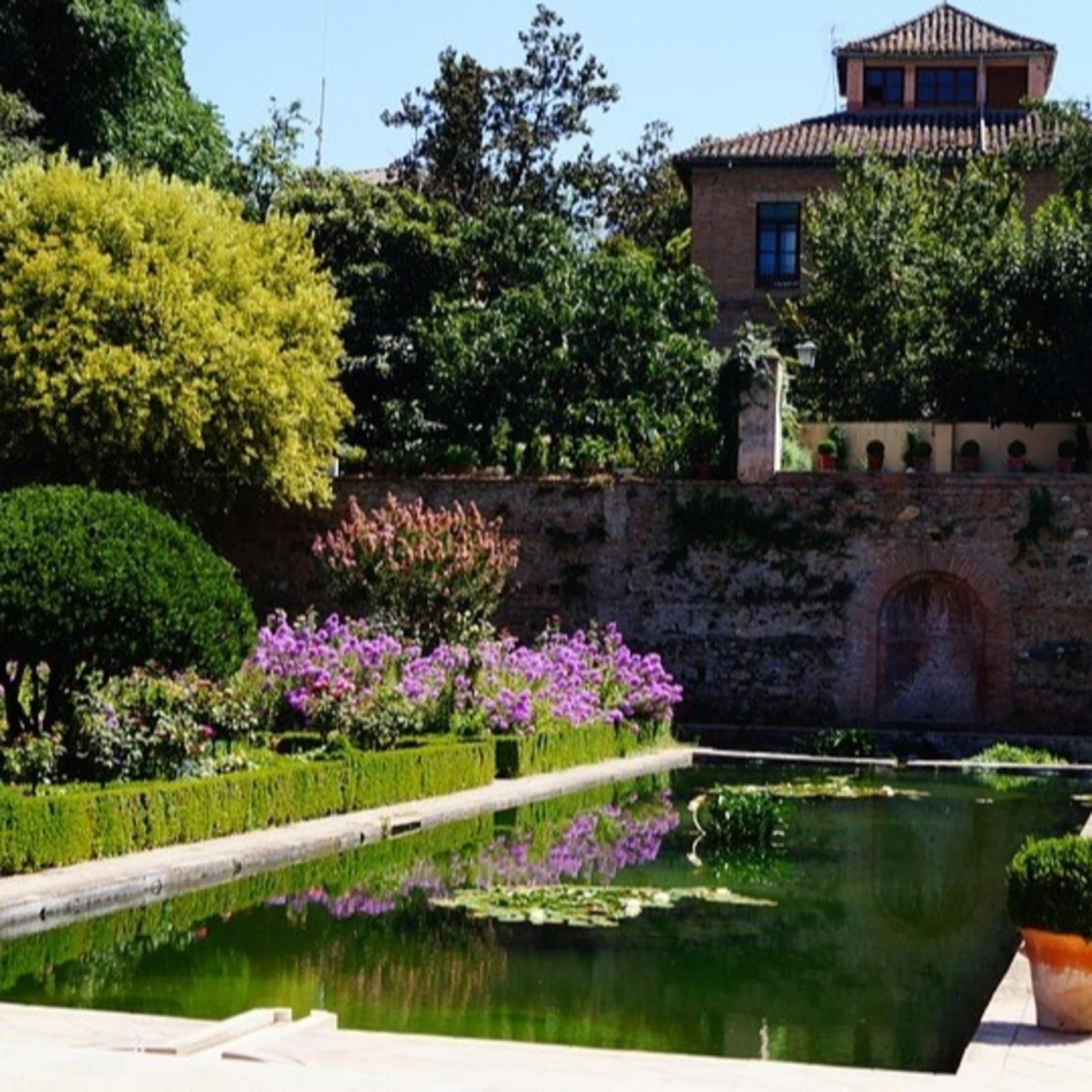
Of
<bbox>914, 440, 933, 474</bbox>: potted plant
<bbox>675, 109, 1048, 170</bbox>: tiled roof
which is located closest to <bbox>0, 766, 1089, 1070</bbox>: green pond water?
<bbox>914, 440, 933, 474</bbox>: potted plant

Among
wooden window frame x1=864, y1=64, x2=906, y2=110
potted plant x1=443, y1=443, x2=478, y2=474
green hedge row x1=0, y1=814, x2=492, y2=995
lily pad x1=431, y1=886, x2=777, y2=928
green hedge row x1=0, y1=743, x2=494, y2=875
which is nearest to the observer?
green hedge row x1=0, y1=814, x2=492, y2=995

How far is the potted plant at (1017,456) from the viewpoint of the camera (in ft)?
84.5

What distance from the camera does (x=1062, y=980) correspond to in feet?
27.0

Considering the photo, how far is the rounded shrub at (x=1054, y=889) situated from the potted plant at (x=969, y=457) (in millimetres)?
18008

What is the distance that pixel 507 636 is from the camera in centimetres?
2186

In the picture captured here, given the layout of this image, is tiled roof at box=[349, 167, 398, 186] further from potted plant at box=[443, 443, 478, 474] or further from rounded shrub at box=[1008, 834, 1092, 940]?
rounded shrub at box=[1008, 834, 1092, 940]

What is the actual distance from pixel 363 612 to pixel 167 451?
2.96m

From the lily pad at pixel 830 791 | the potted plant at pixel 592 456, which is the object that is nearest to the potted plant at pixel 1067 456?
the potted plant at pixel 592 456

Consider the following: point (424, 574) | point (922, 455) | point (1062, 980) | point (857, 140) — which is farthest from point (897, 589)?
point (1062, 980)

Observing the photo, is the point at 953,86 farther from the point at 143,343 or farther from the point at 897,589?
the point at 143,343

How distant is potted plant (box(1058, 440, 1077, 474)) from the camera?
2553 centimetres

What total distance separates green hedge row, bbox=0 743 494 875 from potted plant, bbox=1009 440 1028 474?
400 inches

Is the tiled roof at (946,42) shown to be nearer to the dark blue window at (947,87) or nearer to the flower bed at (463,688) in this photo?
the dark blue window at (947,87)

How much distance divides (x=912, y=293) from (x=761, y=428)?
20.0 ft
